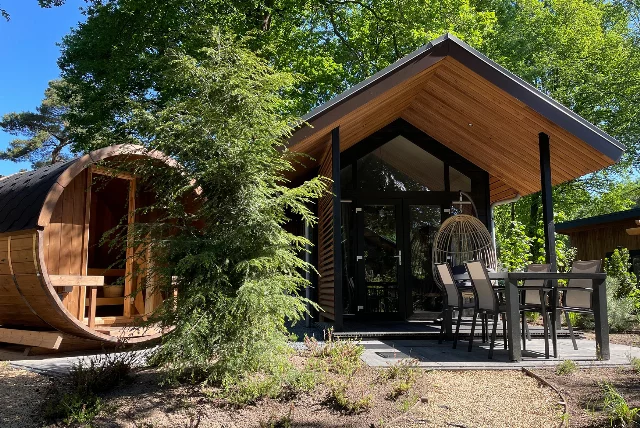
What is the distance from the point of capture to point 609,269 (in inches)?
454

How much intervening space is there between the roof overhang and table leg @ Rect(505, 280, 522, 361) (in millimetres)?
2743

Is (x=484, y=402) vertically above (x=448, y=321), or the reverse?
(x=448, y=321)

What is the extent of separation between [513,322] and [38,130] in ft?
99.5

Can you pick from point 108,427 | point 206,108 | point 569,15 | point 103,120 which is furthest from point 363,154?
point 569,15

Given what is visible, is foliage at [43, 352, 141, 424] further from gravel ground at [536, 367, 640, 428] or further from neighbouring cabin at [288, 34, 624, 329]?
A: neighbouring cabin at [288, 34, 624, 329]

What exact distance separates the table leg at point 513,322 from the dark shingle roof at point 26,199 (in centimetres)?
515

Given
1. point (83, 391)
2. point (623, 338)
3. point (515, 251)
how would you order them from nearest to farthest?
point (83, 391)
point (623, 338)
point (515, 251)

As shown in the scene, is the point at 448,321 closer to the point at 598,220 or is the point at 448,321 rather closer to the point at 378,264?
the point at 378,264

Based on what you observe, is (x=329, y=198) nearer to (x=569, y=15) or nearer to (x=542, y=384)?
(x=542, y=384)

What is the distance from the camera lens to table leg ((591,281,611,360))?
19.7 feet

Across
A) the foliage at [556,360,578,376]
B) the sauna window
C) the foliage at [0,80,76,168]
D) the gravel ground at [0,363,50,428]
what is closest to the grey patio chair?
the foliage at [556,360,578,376]

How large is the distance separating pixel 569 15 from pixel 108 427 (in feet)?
74.3

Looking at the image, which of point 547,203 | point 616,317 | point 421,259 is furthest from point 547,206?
point 616,317

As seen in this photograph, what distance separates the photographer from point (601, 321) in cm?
612
